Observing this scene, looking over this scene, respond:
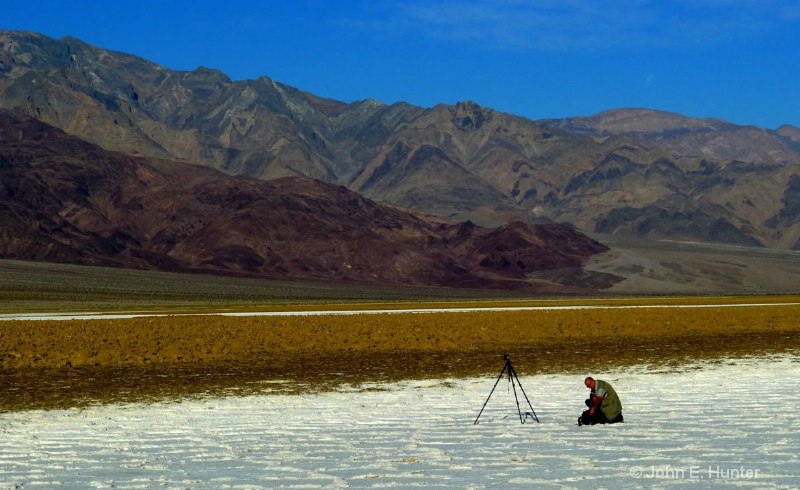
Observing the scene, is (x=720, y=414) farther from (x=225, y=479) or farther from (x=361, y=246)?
(x=361, y=246)

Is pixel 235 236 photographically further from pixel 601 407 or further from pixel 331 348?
pixel 601 407

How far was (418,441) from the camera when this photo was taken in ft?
50.4

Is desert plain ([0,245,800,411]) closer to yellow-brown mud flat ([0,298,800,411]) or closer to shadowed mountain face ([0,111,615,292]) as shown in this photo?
yellow-brown mud flat ([0,298,800,411])

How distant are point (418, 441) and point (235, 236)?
529 feet

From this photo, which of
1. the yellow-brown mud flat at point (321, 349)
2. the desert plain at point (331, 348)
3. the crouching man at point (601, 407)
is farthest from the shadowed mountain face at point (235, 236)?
the crouching man at point (601, 407)

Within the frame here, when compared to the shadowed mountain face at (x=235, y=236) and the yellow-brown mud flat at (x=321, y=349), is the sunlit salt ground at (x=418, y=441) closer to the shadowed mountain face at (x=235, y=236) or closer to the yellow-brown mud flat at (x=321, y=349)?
the yellow-brown mud flat at (x=321, y=349)

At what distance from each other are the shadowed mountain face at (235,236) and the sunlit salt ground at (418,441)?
135803mm

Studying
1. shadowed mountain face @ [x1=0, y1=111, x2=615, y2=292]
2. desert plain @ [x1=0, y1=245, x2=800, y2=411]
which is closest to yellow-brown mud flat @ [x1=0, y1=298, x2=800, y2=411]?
desert plain @ [x1=0, y1=245, x2=800, y2=411]

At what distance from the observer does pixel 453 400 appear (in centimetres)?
2083

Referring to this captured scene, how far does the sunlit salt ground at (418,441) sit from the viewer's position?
490 inches

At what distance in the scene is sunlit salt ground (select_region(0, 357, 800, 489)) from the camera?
12.4 metres

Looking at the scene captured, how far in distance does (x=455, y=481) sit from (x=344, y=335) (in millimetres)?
27466

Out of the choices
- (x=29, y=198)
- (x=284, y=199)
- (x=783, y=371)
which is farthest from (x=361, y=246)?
(x=783, y=371)

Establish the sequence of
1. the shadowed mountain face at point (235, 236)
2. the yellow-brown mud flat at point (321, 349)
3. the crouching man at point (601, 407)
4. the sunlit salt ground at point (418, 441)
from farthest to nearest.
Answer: the shadowed mountain face at point (235, 236)
the yellow-brown mud flat at point (321, 349)
the crouching man at point (601, 407)
the sunlit salt ground at point (418, 441)
